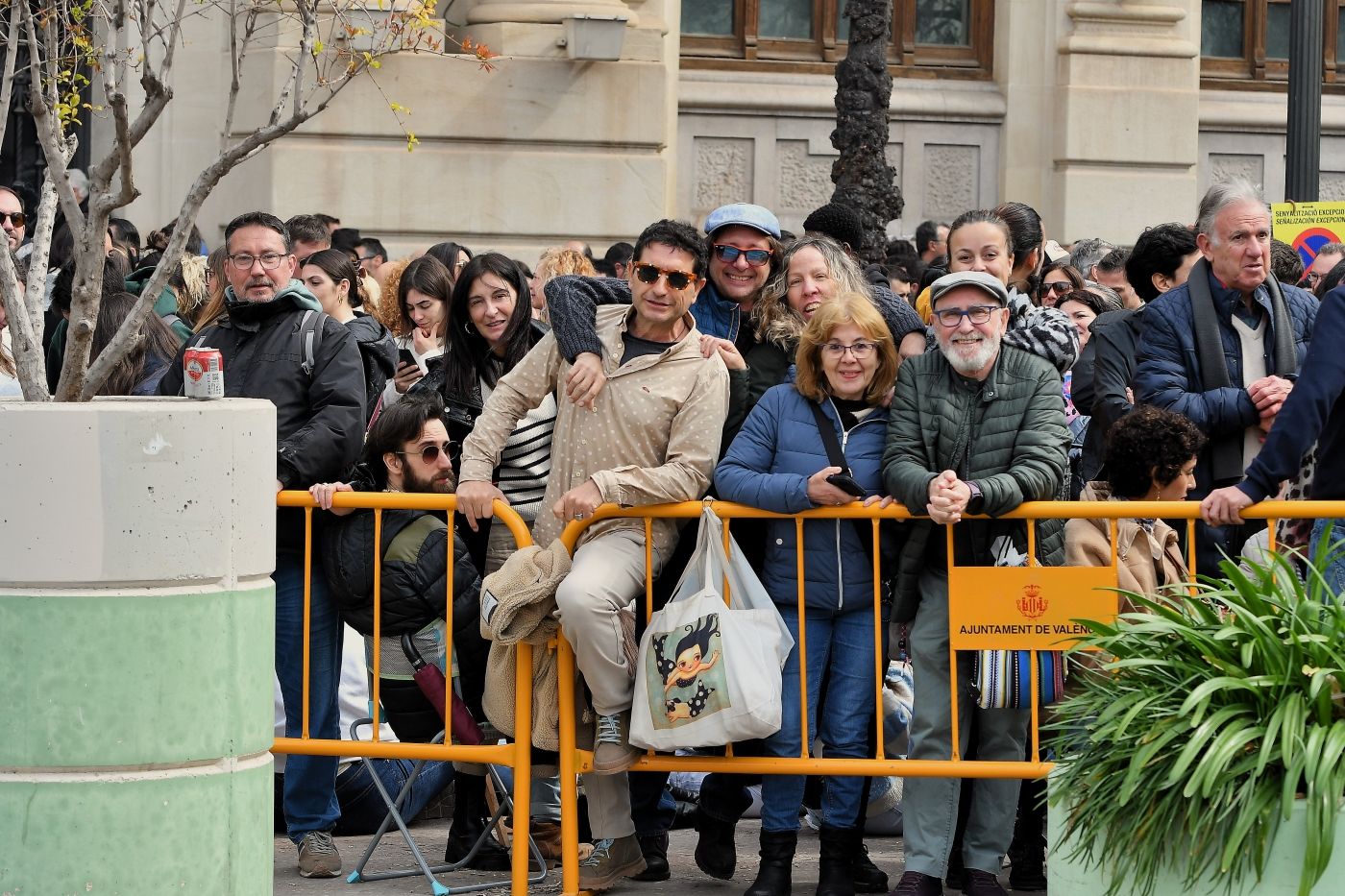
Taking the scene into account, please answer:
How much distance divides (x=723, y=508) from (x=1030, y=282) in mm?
2389

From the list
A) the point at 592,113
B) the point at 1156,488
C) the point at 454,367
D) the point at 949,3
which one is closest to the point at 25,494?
the point at 454,367

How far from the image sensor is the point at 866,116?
15344mm

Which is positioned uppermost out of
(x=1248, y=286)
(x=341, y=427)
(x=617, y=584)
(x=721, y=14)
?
(x=721, y=14)

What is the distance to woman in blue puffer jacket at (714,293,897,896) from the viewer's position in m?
6.32

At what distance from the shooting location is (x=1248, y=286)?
6762 millimetres

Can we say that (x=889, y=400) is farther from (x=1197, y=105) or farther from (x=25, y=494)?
(x=1197, y=105)

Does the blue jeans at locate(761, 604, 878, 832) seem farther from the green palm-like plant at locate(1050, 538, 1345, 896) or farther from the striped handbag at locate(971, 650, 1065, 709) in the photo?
the green palm-like plant at locate(1050, 538, 1345, 896)

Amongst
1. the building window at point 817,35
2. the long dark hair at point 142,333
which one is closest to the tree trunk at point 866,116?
the building window at point 817,35

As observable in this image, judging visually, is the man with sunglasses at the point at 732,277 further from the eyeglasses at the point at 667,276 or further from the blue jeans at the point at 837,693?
the blue jeans at the point at 837,693

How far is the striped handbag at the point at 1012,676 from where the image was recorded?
19.9ft

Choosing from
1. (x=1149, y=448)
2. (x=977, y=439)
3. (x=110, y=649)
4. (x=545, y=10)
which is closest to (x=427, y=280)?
(x=977, y=439)

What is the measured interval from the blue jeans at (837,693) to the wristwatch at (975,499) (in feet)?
1.85

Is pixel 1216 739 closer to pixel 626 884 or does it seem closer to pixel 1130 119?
pixel 626 884

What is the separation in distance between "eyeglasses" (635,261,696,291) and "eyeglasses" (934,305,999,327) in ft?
2.77
